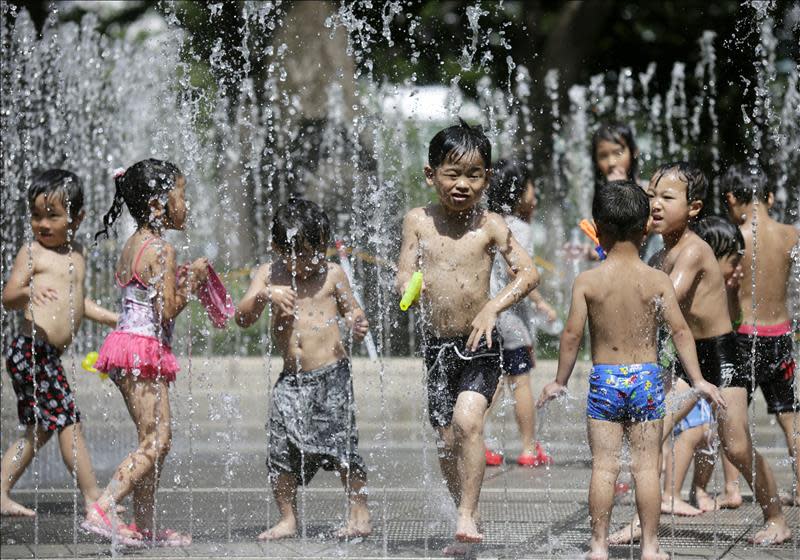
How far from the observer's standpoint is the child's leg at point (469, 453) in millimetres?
4363

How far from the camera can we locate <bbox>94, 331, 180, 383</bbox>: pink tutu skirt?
15.8 ft

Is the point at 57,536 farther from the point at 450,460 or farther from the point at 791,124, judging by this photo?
the point at 791,124

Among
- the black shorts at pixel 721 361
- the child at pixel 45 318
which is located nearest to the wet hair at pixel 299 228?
the child at pixel 45 318

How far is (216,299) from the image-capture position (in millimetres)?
4887

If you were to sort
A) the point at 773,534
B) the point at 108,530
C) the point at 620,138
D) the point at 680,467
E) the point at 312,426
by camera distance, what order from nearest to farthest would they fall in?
the point at 773,534
the point at 108,530
the point at 312,426
the point at 680,467
the point at 620,138

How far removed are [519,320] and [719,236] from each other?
1369 millimetres

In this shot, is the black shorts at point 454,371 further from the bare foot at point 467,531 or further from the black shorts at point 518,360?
the black shorts at point 518,360

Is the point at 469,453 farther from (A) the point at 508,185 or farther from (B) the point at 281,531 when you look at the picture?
(A) the point at 508,185

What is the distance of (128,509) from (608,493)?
89.7 inches

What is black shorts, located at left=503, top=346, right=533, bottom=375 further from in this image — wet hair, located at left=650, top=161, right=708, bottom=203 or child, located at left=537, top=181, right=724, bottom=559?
child, located at left=537, top=181, right=724, bottom=559

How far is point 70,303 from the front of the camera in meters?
5.35

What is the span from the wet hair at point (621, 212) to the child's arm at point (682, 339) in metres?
0.21

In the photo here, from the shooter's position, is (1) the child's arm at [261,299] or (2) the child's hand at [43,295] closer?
(1) the child's arm at [261,299]

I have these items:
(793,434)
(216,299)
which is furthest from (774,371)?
(216,299)
